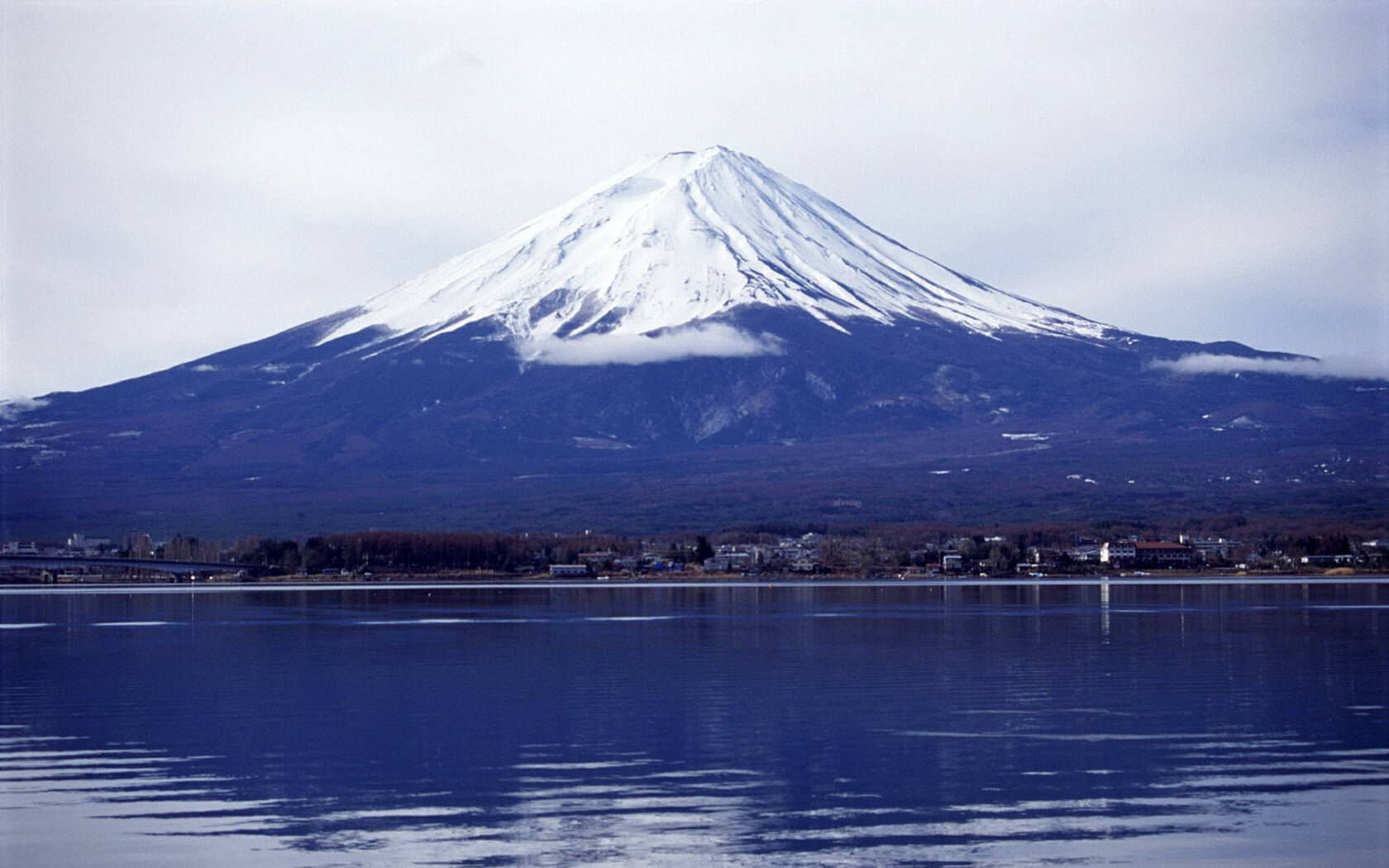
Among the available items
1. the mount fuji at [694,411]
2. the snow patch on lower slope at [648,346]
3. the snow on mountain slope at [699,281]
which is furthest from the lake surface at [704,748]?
the snow on mountain slope at [699,281]

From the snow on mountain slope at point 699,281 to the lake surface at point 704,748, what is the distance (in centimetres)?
13739

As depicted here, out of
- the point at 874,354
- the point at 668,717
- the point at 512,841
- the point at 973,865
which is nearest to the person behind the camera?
the point at 973,865

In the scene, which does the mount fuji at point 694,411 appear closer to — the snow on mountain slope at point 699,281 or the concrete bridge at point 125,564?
the snow on mountain slope at point 699,281

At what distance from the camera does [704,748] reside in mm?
20203

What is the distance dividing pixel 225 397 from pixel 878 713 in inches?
6017

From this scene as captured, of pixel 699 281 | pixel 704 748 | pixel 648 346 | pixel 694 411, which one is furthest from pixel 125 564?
pixel 699 281

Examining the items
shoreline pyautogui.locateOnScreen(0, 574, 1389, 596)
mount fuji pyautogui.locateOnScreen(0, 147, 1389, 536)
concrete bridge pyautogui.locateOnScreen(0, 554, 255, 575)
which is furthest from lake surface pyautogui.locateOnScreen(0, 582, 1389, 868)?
mount fuji pyautogui.locateOnScreen(0, 147, 1389, 536)

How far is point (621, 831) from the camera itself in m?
15.6

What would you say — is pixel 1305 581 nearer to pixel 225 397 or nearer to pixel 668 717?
pixel 668 717

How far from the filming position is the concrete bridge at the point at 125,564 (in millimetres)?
84688

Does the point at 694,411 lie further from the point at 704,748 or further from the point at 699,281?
the point at 704,748

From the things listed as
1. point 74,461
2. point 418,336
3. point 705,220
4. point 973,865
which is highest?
point 705,220

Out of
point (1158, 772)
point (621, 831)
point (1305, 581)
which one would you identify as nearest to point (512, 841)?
point (621, 831)

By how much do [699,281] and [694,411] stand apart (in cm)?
1887
